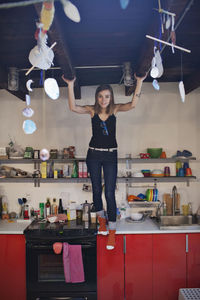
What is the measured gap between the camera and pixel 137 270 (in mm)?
3043

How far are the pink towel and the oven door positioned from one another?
0.07 metres

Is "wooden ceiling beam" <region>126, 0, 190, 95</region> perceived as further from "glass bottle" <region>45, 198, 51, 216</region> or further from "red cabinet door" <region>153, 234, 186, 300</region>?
"glass bottle" <region>45, 198, 51, 216</region>

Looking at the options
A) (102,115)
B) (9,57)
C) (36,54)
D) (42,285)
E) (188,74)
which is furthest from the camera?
(188,74)

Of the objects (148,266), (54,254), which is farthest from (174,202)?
(54,254)

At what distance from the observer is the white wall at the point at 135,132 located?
3.69m

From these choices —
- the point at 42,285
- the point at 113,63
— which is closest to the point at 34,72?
the point at 113,63

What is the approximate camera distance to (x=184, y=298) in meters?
2.74

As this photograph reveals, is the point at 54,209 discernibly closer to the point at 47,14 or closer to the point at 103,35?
the point at 103,35

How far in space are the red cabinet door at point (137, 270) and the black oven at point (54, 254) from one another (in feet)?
1.32

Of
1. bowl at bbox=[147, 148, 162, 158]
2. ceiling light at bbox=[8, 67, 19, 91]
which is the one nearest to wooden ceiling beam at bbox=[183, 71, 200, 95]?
bowl at bbox=[147, 148, 162, 158]

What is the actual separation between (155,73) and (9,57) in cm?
170

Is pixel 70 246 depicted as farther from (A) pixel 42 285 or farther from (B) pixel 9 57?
(B) pixel 9 57

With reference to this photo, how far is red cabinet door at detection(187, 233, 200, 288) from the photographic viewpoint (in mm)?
3049

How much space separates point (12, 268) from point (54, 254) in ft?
1.77
